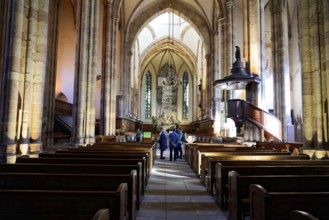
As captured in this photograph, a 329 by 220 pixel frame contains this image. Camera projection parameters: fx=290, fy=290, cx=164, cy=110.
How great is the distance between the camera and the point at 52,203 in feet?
8.33

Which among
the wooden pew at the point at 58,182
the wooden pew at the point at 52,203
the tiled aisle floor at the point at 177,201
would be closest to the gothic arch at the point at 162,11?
the tiled aisle floor at the point at 177,201

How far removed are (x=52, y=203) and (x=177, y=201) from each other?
10.9ft

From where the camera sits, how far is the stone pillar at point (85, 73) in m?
12.0

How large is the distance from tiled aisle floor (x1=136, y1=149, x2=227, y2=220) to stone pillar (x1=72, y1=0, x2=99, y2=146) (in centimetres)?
523

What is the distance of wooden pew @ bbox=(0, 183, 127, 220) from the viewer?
8.30 feet

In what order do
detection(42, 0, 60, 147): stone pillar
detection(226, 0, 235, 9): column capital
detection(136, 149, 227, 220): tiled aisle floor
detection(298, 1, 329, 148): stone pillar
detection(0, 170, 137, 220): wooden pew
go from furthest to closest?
detection(226, 0, 235, 9): column capital
detection(42, 0, 60, 147): stone pillar
detection(298, 1, 329, 148): stone pillar
detection(136, 149, 227, 220): tiled aisle floor
detection(0, 170, 137, 220): wooden pew

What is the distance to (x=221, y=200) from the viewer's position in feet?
16.2

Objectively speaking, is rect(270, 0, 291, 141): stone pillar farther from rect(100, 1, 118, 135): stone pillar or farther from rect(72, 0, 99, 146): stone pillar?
rect(100, 1, 118, 135): stone pillar

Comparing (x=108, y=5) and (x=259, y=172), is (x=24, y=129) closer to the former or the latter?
(x=259, y=172)

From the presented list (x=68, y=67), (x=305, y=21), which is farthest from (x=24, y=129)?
(x=68, y=67)

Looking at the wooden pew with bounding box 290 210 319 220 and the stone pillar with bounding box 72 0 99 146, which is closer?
the wooden pew with bounding box 290 210 319 220

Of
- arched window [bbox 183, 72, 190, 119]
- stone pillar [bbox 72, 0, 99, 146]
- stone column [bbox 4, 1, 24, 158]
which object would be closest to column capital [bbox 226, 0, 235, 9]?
stone pillar [bbox 72, 0, 99, 146]

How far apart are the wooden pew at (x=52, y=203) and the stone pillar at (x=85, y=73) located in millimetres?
9409

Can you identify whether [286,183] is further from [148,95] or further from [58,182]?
[148,95]
